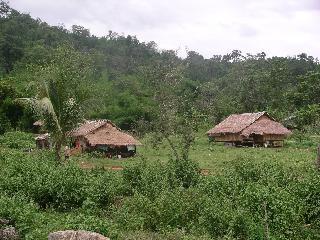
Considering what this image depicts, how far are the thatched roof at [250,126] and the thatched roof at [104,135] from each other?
393 inches

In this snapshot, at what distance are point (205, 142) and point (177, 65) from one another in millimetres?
18727

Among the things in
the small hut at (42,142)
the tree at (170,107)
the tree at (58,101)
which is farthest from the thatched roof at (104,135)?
the tree at (170,107)

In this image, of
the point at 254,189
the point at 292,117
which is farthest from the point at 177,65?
the point at 292,117

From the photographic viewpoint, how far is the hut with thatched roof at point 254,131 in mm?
35812

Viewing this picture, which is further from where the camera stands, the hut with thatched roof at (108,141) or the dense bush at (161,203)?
the hut with thatched roof at (108,141)

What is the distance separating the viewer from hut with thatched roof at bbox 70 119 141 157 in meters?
30.0

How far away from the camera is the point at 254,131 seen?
35.7 metres

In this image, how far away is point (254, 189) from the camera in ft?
40.1

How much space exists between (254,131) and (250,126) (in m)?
0.88

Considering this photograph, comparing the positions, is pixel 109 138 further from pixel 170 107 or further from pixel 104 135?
pixel 170 107

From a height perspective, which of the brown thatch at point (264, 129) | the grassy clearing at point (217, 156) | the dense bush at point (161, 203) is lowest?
the dense bush at point (161, 203)

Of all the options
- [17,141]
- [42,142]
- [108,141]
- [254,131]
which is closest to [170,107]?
[108,141]

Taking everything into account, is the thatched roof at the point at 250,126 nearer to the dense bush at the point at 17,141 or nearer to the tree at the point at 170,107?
the dense bush at the point at 17,141

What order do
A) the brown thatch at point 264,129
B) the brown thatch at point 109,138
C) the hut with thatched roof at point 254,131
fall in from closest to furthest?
the brown thatch at point 109,138, the brown thatch at point 264,129, the hut with thatched roof at point 254,131
